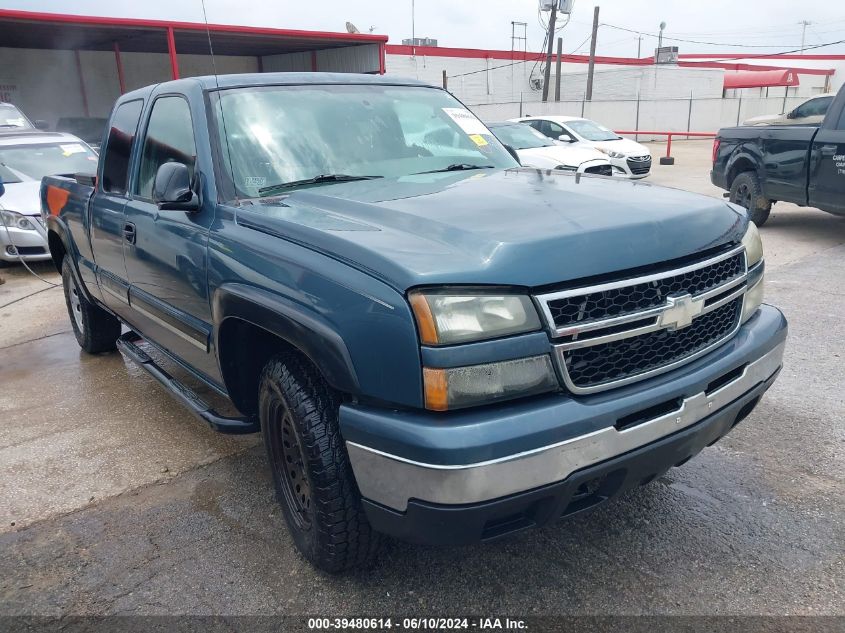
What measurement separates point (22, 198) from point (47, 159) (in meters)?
1.32

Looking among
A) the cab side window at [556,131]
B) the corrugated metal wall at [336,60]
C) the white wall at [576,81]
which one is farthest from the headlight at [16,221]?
the white wall at [576,81]

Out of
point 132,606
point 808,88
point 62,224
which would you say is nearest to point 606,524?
point 132,606

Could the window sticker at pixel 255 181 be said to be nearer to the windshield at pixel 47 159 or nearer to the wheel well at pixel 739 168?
the windshield at pixel 47 159

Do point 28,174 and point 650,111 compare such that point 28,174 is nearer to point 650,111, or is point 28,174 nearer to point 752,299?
point 752,299

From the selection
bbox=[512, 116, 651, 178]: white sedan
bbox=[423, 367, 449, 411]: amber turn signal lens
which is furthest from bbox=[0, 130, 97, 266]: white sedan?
bbox=[512, 116, 651, 178]: white sedan

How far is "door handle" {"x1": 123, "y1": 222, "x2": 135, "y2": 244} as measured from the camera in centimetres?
359

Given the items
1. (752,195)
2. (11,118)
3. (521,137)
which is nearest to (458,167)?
(752,195)

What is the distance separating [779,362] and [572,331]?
117cm

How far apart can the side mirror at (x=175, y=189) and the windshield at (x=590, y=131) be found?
42.5 ft

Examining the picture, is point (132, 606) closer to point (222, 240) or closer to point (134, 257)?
point (222, 240)

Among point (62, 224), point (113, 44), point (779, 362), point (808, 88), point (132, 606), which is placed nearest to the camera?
point (132, 606)

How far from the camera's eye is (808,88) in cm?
4975

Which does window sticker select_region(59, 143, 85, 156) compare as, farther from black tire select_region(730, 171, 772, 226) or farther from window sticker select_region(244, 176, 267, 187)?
black tire select_region(730, 171, 772, 226)

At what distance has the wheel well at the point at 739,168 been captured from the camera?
9.16 metres
